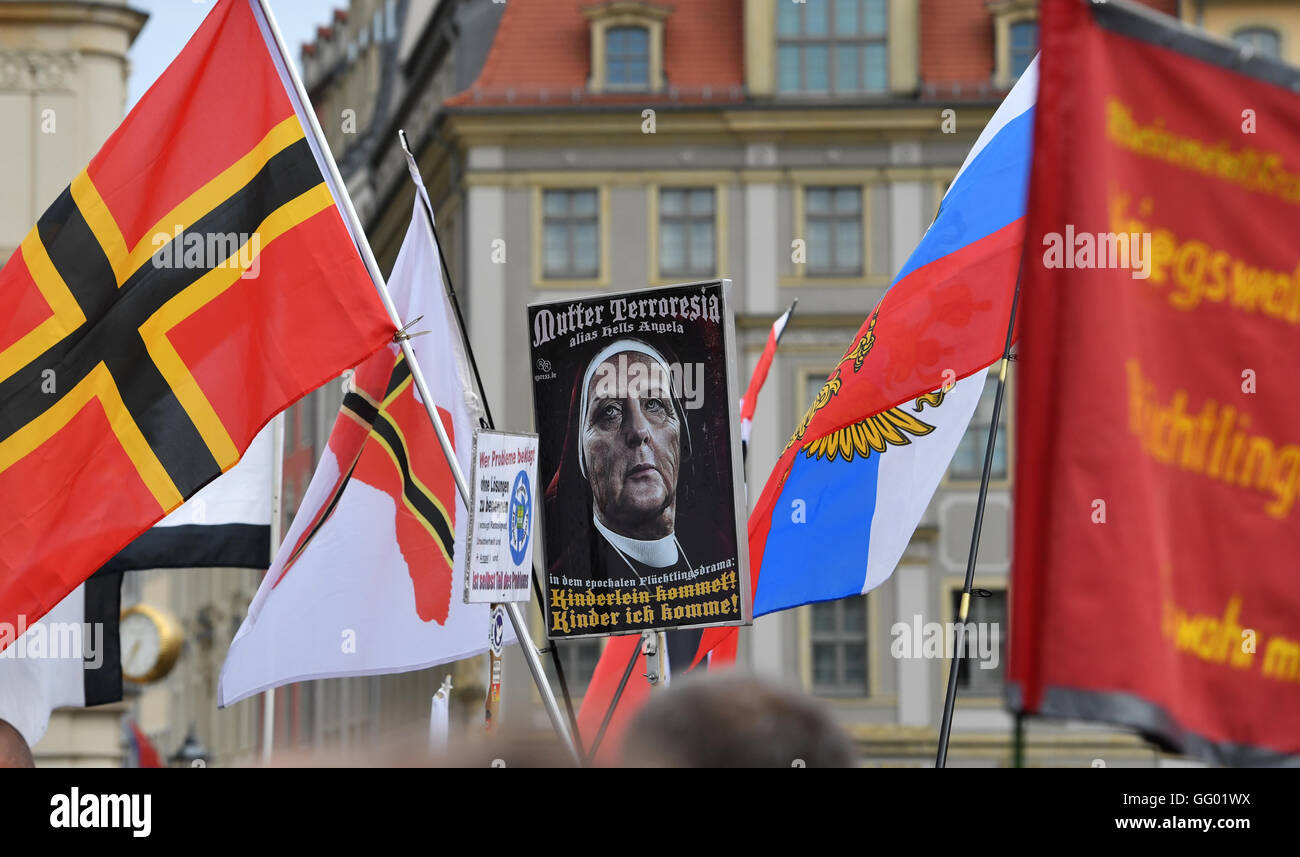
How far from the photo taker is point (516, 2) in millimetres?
34812

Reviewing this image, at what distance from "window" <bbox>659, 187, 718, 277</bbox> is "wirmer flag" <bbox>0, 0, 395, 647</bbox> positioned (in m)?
25.7

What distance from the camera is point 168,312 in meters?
7.55

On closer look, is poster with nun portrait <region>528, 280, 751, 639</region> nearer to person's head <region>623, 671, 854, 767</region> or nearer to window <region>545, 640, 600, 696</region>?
person's head <region>623, 671, 854, 767</region>

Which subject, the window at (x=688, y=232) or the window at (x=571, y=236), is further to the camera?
the window at (x=688, y=232)

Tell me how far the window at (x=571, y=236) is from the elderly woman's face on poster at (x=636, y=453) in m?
25.7

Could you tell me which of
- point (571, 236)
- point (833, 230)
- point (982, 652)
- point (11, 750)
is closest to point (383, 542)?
point (11, 750)

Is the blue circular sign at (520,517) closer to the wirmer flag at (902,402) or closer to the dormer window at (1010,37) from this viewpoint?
the wirmer flag at (902,402)

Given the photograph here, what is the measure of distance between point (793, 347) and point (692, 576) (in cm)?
2599

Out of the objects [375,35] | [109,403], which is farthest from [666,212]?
[109,403]

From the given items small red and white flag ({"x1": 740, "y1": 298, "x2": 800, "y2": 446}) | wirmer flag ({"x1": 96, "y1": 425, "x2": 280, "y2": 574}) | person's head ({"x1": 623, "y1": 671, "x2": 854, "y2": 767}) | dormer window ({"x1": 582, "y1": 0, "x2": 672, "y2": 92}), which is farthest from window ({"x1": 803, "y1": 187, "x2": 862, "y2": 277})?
person's head ({"x1": 623, "y1": 671, "x2": 854, "y2": 767})

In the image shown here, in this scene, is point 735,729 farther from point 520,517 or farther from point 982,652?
point 982,652

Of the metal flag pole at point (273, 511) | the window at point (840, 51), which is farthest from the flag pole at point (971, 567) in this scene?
the window at point (840, 51)

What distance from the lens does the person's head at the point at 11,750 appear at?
5.13 metres
